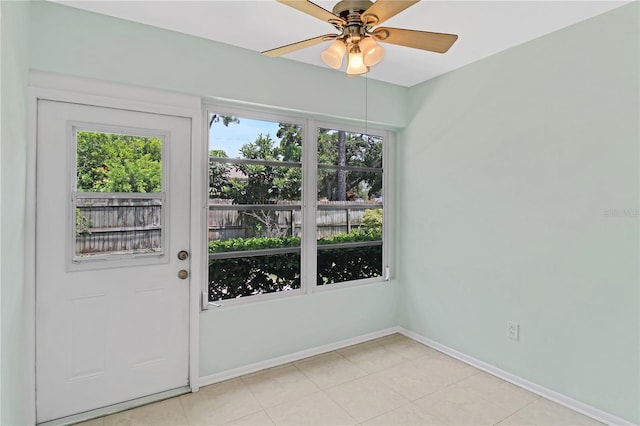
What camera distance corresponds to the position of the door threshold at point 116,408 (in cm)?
217

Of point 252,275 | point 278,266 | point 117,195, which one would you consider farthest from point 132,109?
point 278,266

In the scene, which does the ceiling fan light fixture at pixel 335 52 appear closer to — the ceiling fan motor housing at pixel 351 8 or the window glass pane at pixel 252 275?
the ceiling fan motor housing at pixel 351 8

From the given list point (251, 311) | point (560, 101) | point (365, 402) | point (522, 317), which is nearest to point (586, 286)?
point (522, 317)

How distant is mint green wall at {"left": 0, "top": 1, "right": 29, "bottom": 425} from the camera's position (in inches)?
56.3

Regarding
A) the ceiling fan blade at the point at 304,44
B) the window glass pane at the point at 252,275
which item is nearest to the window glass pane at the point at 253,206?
the window glass pane at the point at 252,275

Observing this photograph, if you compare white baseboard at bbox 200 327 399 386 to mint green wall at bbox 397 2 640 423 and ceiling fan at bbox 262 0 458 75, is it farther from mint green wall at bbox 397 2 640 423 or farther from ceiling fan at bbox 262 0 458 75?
ceiling fan at bbox 262 0 458 75

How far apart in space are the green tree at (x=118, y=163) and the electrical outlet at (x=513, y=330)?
2783 millimetres

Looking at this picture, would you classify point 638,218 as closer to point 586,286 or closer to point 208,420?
point 586,286

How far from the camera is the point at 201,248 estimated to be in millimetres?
2717

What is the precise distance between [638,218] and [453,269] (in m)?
1.36

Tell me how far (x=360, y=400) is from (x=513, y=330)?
129cm

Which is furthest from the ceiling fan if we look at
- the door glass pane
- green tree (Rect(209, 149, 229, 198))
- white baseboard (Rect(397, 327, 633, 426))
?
white baseboard (Rect(397, 327, 633, 426))

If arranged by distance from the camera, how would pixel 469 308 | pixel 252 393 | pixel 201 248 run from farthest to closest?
pixel 469 308, pixel 201 248, pixel 252 393

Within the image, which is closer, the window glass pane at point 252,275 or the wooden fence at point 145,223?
the wooden fence at point 145,223
